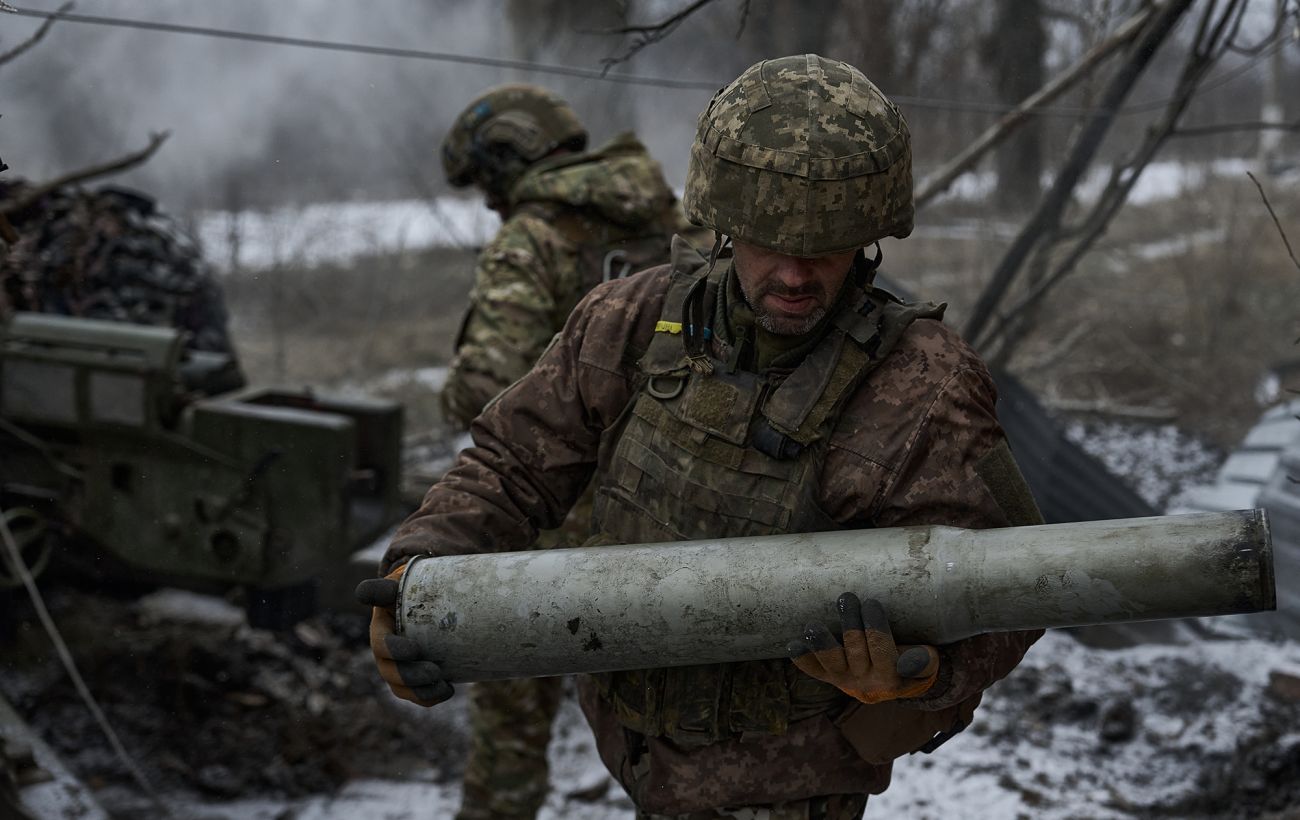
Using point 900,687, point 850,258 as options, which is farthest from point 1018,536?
point 850,258

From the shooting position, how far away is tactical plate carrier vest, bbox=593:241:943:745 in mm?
2131

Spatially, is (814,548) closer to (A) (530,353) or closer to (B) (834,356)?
(B) (834,356)

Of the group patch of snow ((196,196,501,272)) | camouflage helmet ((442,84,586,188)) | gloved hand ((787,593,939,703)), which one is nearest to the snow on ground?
patch of snow ((196,196,501,272))

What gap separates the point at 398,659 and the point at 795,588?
0.66 meters

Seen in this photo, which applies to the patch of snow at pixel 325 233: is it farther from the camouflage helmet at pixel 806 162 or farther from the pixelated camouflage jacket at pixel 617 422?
the camouflage helmet at pixel 806 162

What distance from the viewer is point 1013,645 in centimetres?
211

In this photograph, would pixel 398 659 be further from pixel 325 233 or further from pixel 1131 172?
pixel 325 233

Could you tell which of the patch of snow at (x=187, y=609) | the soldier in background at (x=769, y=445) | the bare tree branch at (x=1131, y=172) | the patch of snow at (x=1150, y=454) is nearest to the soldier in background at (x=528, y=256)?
the soldier in background at (x=769, y=445)

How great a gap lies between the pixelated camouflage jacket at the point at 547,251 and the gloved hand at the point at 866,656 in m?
1.76

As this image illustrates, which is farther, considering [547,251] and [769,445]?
[547,251]

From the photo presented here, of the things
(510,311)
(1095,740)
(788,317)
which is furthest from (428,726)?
(788,317)

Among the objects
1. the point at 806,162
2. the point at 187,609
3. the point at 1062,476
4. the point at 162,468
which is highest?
the point at 806,162

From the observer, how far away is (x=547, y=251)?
370 cm

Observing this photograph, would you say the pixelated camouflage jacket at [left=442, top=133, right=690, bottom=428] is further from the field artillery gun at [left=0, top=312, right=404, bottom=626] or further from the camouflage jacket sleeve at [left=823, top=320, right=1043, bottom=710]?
the camouflage jacket sleeve at [left=823, top=320, right=1043, bottom=710]
